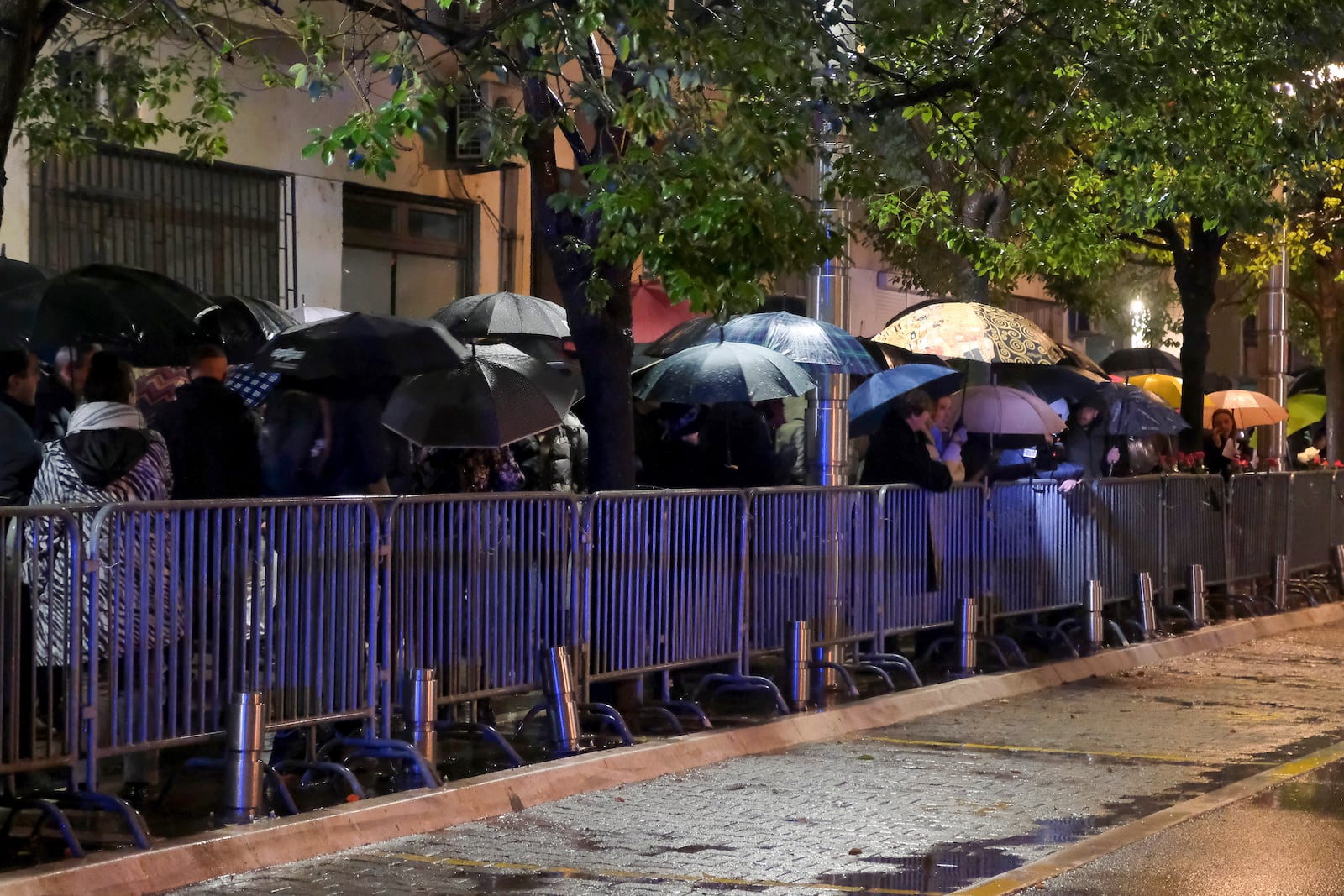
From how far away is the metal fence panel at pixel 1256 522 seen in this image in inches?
708

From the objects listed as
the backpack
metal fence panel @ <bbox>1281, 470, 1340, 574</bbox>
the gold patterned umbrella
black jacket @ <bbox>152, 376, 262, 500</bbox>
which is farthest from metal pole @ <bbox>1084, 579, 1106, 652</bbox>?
black jacket @ <bbox>152, 376, 262, 500</bbox>

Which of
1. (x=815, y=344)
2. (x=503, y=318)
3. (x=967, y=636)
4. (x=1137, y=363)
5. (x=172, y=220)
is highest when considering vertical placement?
(x=172, y=220)

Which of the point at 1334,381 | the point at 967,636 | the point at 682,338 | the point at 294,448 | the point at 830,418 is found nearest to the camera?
the point at 294,448

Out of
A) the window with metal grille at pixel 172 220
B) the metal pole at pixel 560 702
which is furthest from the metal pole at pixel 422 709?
the window with metal grille at pixel 172 220

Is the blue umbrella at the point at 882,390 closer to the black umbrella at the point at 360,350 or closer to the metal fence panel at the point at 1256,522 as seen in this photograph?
the black umbrella at the point at 360,350

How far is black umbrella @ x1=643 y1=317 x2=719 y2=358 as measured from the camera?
1416cm

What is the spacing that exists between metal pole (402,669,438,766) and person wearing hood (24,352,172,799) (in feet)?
3.88

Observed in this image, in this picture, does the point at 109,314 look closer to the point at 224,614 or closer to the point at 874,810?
the point at 224,614

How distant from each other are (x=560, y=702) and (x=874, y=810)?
70.5 inches

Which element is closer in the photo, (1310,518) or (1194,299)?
(1310,518)

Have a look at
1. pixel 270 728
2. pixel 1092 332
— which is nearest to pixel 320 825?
pixel 270 728

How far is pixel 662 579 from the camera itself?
1038cm

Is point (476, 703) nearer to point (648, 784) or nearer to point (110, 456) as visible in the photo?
point (648, 784)

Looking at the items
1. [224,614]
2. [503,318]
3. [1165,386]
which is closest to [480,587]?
[224,614]
